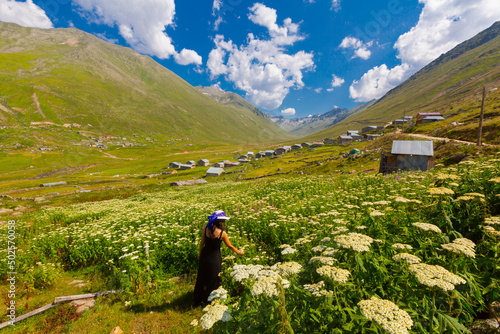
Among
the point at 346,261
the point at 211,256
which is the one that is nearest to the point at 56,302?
the point at 211,256

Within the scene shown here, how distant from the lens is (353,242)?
13.6ft

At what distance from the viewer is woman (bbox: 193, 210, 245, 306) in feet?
23.2

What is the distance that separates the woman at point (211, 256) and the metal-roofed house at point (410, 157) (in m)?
35.6

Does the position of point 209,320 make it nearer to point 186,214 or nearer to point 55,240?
point 186,214

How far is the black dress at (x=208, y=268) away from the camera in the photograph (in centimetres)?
709

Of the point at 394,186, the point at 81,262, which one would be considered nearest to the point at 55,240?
the point at 81,262

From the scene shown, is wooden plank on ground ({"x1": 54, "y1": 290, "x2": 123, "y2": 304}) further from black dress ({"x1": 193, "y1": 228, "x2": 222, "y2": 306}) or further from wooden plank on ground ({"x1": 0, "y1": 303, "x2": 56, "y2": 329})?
black dress ({"x1": 193, "y1": 228, "x2": 222, "y2": 306})

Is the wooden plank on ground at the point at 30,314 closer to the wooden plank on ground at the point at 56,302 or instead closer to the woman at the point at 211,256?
the wooden plank on ground at the point at 56,302

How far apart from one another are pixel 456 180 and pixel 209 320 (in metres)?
11.3

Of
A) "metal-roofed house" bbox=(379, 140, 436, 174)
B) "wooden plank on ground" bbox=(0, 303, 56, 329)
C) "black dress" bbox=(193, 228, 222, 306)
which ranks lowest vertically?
"wooden plank on ground" bbox=(0, 303, 56, 329)

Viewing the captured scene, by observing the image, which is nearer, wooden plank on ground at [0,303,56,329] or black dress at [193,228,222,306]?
wooden plank on ground at [0,303,56,329]

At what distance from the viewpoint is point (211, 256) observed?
708cm

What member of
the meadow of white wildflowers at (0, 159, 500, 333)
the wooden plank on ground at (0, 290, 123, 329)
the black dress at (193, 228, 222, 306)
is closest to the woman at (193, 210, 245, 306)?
the black dress at (193, 228, 222, 306)

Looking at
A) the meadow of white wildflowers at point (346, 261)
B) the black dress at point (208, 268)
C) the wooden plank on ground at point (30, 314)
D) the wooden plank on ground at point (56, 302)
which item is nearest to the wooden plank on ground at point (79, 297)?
the wooden plank on ground at point (56, 302)
